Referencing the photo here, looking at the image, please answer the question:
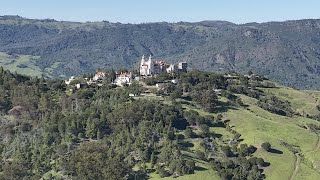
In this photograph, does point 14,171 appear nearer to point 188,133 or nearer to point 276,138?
point 188,133

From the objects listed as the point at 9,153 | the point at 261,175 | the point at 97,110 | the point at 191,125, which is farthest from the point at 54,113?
the point at 261,175

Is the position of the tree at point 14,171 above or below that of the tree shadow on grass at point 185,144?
below

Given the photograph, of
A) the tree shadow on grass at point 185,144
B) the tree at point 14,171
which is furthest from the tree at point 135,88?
the tree at point 14,171

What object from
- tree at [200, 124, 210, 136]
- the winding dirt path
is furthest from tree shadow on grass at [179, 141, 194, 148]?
the winding dirt path

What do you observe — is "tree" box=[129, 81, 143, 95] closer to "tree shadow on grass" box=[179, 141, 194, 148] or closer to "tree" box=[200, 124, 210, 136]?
"tree" box=[200, 124, 210, 136]

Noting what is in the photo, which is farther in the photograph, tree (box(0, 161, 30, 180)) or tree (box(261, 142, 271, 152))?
tree (box(261, 142, 271, 152))

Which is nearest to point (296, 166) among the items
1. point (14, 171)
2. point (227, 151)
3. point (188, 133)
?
point (227, 151)

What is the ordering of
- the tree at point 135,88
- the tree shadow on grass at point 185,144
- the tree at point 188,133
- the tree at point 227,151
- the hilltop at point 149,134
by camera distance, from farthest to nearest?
the tree at point 135,88 → the tree at point 188,133 → the tree shadow on grass at point 185,144 → the tree at point 227,151 → the hilltop at point 149,134

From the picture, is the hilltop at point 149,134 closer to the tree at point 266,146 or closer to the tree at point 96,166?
the tree at point 96,166

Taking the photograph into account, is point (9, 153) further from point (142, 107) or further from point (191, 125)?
point (191, 125)
